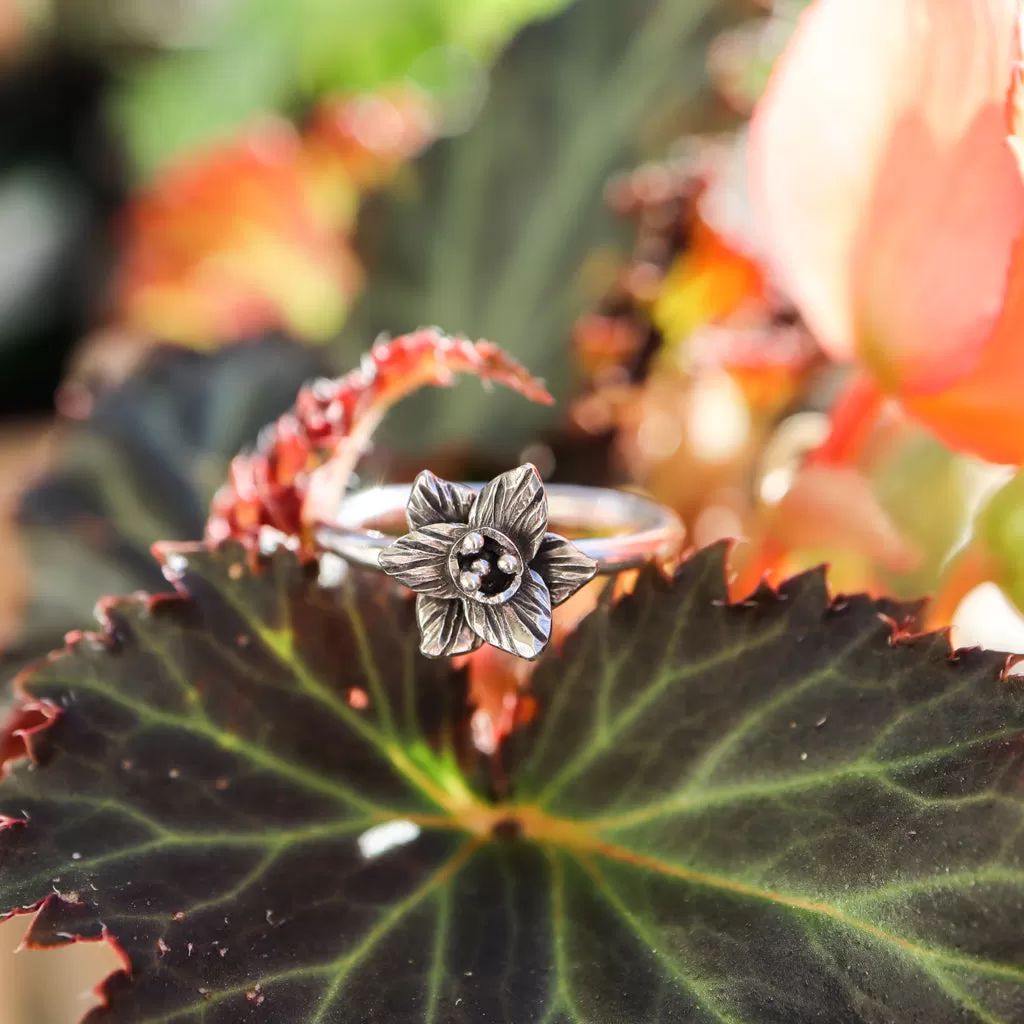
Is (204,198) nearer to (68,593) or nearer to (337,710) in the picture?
(68,593)

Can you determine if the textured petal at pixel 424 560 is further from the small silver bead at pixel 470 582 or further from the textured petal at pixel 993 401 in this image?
the textured petal at pixel 993 401

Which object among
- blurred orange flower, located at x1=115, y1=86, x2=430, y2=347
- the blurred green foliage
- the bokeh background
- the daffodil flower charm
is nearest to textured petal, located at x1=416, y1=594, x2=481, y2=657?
the daffodil flower charm

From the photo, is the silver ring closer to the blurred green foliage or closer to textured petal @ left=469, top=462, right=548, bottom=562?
textured petal @ left=469, top=462, right=548, bottom=562

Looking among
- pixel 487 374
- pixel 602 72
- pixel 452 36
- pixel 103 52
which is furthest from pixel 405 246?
pixel 103 52

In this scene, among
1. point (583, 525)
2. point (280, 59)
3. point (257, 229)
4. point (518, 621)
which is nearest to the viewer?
point (518, 621)

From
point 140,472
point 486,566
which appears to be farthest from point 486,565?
→ point 140,472

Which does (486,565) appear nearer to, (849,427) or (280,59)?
(849,427)

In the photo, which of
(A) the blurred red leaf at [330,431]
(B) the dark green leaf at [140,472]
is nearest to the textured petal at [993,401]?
Result: (A) the blurred red leaf at [330,431]

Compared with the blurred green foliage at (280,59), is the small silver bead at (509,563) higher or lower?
lower
